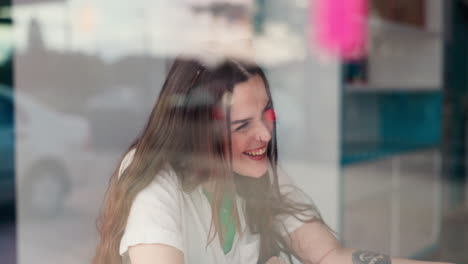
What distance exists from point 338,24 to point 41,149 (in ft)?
4.56

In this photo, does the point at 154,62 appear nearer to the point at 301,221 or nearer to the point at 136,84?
the point at 136,84

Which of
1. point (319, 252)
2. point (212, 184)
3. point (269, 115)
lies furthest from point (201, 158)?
point (319, 252)

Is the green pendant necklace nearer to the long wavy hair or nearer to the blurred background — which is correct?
the long wavy hair

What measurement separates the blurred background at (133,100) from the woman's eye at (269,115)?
0.42 ft

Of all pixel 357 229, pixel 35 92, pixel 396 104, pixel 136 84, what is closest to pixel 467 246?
pixel 396 104

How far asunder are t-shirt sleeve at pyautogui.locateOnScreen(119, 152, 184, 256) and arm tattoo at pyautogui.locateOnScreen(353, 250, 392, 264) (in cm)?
38

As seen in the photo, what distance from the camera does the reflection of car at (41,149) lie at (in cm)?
173

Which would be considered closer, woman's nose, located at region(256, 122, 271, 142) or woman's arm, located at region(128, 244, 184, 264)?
woman's arm, located at region(128, 244, 184, 264)

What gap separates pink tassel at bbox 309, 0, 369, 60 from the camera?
2416 millimetres

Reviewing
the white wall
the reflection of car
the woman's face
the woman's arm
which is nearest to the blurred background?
the reflection of car

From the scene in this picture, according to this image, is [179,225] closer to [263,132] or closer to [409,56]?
[263,132]

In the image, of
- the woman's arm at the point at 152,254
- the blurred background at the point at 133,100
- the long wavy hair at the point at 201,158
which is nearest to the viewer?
the woman's arm at the point at 152,254

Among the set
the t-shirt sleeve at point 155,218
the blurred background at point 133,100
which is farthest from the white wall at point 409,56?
the t-shirt sleeve at point 155,218

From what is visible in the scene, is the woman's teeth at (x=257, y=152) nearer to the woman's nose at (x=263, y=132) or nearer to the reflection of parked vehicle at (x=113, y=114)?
the woman's nose at (x=263, y=132)
